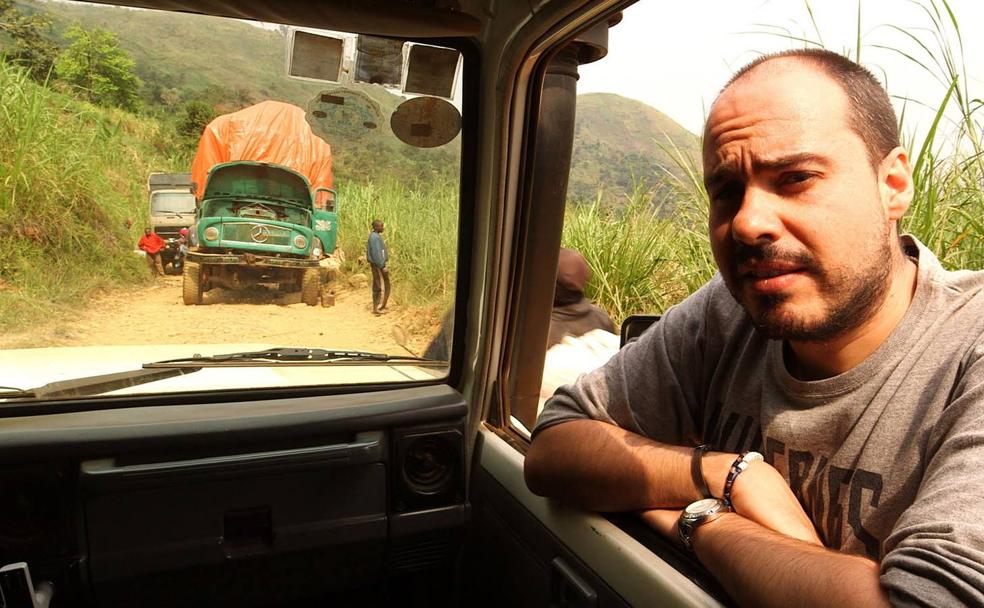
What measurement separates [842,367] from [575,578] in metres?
0.77

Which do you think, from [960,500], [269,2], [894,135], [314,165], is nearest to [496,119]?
[314,165]

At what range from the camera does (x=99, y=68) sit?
76.4 inches

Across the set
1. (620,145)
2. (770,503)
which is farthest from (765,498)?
(620,145)

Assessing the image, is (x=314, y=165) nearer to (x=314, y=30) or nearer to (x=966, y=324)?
(x=314, y=30)

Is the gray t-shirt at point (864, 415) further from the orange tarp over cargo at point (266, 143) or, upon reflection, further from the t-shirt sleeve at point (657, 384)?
the orange tarp over cargo at point (266, 143)

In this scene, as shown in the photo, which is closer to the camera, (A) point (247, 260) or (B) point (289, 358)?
(A) point (247, 260)

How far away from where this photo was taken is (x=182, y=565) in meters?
2.15

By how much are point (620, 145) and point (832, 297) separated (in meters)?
1.78

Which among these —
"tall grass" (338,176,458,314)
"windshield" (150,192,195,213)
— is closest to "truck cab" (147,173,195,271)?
"windshield" (150,192,195,213)

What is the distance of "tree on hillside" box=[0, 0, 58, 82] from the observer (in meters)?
1.87

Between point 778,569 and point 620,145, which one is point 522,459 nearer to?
point 778,569

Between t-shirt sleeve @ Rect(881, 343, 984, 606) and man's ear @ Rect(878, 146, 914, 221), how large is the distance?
0.32 m

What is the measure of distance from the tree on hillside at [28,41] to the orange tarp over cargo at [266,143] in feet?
1.27

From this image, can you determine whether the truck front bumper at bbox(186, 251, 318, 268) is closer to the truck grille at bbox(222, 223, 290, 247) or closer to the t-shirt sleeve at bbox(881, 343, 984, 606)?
the truck grille at bbox(222, 223, 290, 247)
